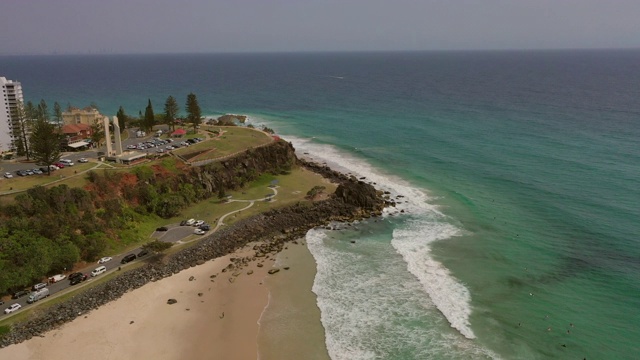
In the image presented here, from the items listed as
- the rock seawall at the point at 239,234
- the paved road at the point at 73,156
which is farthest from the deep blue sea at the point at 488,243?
the paved road at the point at 73,156

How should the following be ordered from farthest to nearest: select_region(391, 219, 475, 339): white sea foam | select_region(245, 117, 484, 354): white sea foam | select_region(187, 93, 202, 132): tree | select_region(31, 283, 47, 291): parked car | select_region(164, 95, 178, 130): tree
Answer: select_region(164, 95, 178, 130): tree → select_region(187, 93, 202, 132): tree → select_region(31, 283, 47, 291): parked car → select_region(391, 219, 475, 339): white sea foam → select_region(245, 117, 484, 354): white sea foam

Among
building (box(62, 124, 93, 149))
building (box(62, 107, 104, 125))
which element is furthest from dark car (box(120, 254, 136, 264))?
building (box(62, 107, 104, 125))

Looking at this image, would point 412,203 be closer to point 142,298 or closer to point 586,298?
point 586,298

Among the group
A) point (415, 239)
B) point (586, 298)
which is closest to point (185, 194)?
point (415, 239)

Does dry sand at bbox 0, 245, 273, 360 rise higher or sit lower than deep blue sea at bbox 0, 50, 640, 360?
lower

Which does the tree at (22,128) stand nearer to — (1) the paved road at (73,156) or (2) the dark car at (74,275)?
(1) the paved road at (73,156)

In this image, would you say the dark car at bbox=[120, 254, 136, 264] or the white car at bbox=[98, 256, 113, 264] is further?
the dark car at bbox=[120, 254, 136, 264]

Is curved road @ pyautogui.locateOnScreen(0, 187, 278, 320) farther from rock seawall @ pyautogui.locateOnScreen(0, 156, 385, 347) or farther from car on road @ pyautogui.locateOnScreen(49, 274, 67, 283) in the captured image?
rock seawall @ pyautogui.locateOnScreen(0, 156, 385, 347)

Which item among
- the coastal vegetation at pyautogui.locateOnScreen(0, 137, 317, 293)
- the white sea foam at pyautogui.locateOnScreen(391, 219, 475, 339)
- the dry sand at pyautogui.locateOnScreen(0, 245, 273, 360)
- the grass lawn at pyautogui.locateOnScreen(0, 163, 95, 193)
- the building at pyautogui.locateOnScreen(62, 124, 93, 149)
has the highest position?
the building at pyautogui.locateOnScreen(62, 124, 93, 149)

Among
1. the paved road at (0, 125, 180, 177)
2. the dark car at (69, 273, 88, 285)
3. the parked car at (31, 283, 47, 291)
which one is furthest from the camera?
the paved road at (0, 125, 180, 177)
